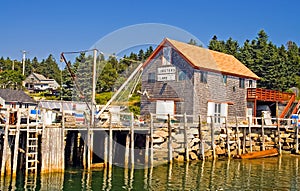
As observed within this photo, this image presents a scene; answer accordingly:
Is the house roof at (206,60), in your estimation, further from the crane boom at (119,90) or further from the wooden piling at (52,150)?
the wooden piling at (52,150)

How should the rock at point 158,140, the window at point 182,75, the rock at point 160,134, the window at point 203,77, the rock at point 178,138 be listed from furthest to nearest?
the window at point 203,77 < the window at point 182,75 < the rock at point 178,138 < the rock at point 160,134 < the rock at point 158,140

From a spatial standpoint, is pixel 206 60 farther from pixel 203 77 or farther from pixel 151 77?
pixel 151 77

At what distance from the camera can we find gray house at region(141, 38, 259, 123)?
40.1 m

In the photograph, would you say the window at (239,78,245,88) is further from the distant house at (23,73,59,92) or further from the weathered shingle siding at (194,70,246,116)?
the distant house at (23,73,59,92)

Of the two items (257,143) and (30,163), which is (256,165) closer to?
(257,143)

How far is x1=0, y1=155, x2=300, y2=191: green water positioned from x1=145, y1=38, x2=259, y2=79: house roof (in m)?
12.0

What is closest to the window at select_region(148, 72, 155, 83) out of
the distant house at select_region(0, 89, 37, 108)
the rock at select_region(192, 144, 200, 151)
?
the rock at select_region(192, 144, 200, 151)

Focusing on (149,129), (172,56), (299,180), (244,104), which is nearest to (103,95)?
(172,56)

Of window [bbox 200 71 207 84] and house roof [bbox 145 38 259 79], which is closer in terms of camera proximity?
house roof [bbox 145 38 259 79]

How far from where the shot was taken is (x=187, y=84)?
4009 centimetres

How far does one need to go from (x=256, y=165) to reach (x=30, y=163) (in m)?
17.7

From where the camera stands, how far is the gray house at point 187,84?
40125 mm

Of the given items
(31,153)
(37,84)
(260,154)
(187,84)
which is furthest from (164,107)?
(37,84)

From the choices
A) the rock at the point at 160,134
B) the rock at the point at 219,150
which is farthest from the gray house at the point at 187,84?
the rock at the point at 160,134
